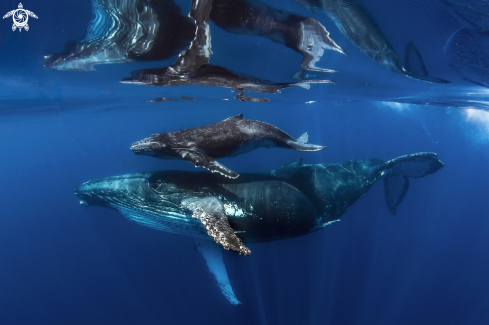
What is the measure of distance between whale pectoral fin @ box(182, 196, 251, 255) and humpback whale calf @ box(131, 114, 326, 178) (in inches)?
38.5

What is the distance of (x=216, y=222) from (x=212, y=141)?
3072 mm

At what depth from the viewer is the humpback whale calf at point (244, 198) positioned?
7918 mm

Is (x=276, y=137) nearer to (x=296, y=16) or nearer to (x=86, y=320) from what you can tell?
(x=296, y=16)

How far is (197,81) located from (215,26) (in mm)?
7176

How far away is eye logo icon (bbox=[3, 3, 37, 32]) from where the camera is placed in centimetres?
653

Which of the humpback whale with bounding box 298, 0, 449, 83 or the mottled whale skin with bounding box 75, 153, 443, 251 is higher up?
the humpback whale with bounding box 298, 0, 449, 83

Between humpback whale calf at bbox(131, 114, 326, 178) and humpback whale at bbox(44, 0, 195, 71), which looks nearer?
humpback whale at bbox(44, 0, 195, 71)

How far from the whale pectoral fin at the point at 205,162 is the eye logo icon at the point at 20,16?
5.02 m

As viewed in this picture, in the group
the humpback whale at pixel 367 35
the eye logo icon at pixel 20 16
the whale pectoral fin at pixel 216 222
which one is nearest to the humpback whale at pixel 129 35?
the eye logo icon at pixel 20 16

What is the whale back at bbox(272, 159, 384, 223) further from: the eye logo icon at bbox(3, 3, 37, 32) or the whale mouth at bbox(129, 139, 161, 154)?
the eye logo icon at bbox(3, 3, 37, 32)

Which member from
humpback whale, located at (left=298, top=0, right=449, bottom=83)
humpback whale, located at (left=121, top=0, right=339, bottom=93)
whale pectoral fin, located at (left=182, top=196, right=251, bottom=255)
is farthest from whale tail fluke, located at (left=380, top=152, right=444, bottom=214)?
whale pectoral fin, located at (left=182, top=196, right=251, bottom=255)

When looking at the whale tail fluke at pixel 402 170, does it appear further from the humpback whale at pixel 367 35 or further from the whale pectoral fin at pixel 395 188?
the humpback whale at pixel 367 35

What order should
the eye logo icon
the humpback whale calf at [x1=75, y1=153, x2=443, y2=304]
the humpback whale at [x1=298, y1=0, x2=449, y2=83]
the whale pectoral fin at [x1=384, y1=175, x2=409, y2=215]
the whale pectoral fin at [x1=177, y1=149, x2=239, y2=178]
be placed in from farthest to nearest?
1. the whale pectoral fin at [x1=384, y1=175, x2=409, y2=215]
2. the humpback whale calf at [x1=75, y1=153, x2=443, y2=304]
3. the whale pectoral fin at [x1=177, y1=149, x2=239, y2=178]
4. the eye logo icon
5. the humpback whale at [x1=298, y1=0, x2=449, y2=83]

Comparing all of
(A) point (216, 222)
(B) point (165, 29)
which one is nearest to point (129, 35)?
(B) point (165, 29)
